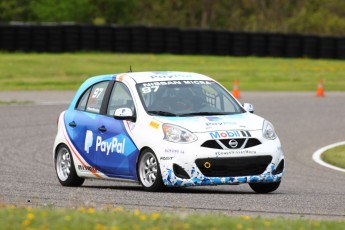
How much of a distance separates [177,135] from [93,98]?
1.86 m

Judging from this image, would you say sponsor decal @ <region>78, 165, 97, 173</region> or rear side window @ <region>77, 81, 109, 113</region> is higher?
rear side window @ <region>77, 81, 109, 113</region>

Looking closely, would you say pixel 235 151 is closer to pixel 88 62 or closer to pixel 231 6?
pixel 88 62

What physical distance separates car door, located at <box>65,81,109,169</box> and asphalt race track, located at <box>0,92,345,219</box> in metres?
0.47

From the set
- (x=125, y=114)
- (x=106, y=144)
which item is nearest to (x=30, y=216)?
(x=125, y=114)

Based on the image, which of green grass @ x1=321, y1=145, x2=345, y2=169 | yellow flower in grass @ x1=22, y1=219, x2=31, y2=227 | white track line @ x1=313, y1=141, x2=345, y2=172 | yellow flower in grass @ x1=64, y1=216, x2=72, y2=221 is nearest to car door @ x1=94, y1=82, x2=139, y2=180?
yellow flower in grass @ x1=64, y1=216, x2=72, y2=221

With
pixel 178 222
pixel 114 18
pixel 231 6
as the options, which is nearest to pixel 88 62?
pixel 114 18

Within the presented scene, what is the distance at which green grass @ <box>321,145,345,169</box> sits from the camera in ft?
56.2

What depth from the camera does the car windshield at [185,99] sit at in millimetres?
12180

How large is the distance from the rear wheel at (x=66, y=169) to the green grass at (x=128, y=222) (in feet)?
16.3

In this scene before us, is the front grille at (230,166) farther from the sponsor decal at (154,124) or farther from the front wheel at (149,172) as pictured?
the sponsor decal at (154,124)

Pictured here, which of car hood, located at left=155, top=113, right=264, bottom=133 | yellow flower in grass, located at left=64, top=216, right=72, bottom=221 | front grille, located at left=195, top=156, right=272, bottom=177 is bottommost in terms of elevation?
front grille, located at left=195, top=156, right=272, bottom=177

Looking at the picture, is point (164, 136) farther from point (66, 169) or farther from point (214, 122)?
point (66, 169)

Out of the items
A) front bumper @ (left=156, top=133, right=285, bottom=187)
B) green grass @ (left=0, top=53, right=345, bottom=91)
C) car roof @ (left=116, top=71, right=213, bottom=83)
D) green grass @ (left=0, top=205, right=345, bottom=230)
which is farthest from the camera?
green grass @ (left=0, top=53, right=345, bottom=91)

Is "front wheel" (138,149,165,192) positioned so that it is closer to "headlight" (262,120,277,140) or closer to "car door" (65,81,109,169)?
"car door" (65,81,109,169)
